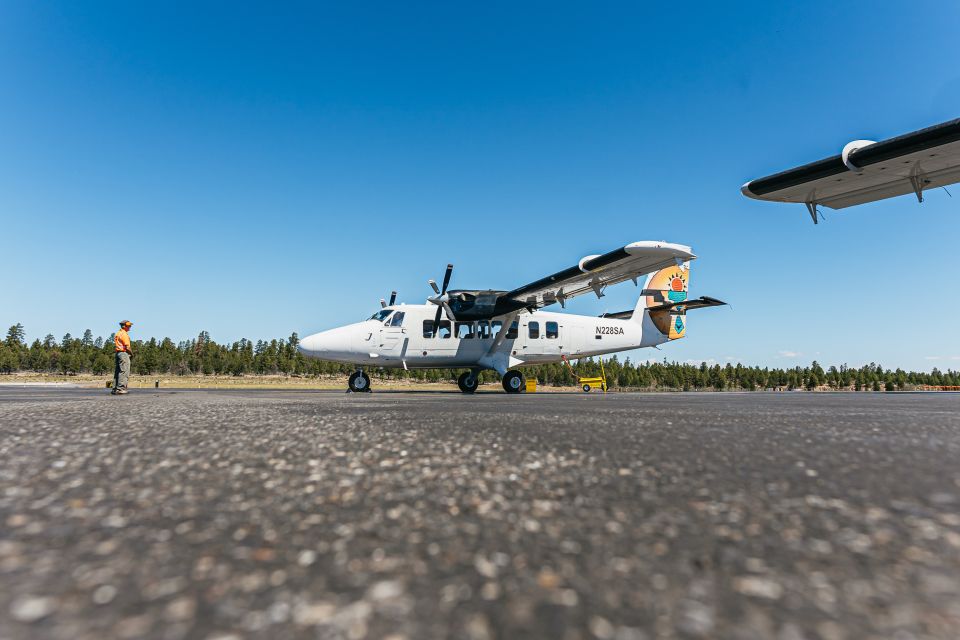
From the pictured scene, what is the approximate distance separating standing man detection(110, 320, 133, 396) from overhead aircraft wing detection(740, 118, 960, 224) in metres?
16.8

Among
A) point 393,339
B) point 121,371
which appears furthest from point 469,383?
point 121,371

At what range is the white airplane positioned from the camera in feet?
54.7

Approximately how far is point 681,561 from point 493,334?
1684 centimetres

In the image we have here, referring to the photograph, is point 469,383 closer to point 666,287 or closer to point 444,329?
point 444,329

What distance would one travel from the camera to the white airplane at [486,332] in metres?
16.7

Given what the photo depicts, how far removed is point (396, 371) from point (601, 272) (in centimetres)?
5877

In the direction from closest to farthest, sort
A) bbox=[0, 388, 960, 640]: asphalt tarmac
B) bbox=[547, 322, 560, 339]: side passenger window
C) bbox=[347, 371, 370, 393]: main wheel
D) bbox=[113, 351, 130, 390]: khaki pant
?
bbox=[0, 388, 960, 640]: asphalt tarmac, bbox=[113, 351, 130, 390]: khaki pant, bbox=[347, 371, 370, 393]: main wheel, bbox=[547, 322, 560, 339]: side passenger window

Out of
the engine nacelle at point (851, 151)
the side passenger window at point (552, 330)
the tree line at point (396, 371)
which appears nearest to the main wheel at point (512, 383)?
the side passenger window at point (552, 330)

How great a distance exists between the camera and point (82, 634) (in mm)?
1048

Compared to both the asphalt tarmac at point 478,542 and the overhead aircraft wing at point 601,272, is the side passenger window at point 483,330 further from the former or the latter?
the asphalt tarmac at point 478,542

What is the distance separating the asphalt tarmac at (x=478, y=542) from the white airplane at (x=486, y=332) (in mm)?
13398

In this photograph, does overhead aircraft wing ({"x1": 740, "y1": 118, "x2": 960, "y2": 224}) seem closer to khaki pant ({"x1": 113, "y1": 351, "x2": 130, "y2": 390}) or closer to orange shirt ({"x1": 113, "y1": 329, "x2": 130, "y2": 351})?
orange shirt ({"x1": 113, "y1": 329, "x2": 130, "y2": 351})

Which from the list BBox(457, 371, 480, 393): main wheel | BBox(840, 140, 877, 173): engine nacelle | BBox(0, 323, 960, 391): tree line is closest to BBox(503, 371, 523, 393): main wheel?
BBox(457, 371, 480, 393): main wheel

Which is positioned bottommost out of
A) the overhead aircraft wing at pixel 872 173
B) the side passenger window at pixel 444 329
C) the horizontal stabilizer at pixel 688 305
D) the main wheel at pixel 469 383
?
the main wheel at pixel 469 383
